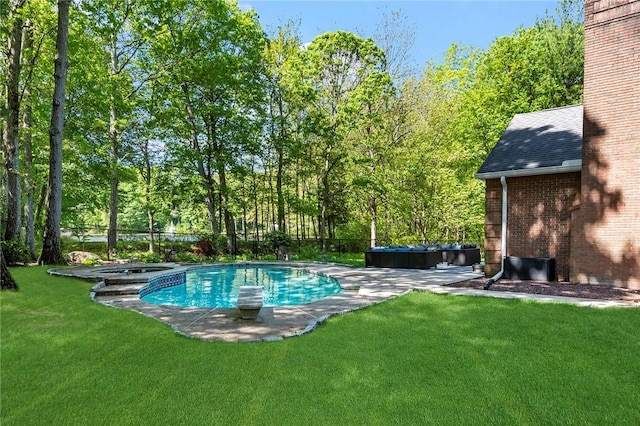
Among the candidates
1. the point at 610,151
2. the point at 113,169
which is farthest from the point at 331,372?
the point at 113,169

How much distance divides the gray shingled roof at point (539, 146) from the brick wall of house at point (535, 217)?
359mm

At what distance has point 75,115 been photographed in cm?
1570

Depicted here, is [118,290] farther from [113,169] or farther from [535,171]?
[535,171]

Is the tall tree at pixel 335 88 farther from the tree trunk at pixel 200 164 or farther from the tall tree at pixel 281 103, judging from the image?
the tree trunk at pixel 200 164

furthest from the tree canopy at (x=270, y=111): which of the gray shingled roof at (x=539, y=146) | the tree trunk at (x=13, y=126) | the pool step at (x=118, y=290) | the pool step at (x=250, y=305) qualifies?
the pool step at (x=250, y=305)

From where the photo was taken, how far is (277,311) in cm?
610

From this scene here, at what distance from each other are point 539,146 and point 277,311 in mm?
8235

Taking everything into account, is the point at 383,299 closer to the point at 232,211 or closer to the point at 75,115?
the point at 232,211

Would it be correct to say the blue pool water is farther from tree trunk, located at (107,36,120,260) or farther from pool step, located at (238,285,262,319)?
tree trunk, located at (107,36,120,260)

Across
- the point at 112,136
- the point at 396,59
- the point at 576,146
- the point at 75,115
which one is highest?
the point at 396,59

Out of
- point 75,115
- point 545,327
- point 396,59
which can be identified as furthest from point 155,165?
point 545,327

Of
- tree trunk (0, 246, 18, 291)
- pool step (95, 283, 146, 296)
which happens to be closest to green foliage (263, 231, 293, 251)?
pool step (95, 283, 146, 296)

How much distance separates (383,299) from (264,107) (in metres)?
14.2

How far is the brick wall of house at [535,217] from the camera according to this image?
8.94 meters
